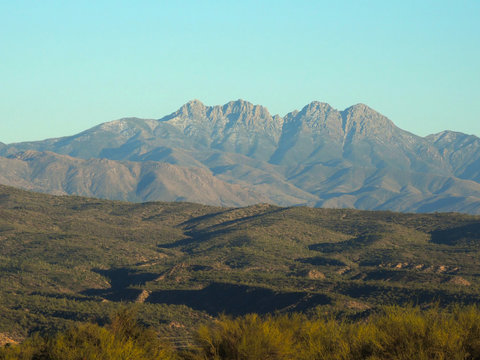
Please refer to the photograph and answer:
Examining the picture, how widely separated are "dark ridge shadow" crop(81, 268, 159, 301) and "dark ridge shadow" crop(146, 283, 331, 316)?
14.9 ft

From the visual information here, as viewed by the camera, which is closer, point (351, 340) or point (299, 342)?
point (351, 340)

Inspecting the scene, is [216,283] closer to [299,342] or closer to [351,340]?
[299,342]

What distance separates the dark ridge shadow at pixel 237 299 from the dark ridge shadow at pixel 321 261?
40.3 m

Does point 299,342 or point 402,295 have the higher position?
point 299,342

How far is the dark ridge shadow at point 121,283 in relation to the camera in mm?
151500

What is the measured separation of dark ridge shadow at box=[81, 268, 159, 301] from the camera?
15150 centimetres

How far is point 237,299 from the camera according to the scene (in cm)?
14038

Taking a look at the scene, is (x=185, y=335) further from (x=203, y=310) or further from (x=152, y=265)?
(x=152, y=265)

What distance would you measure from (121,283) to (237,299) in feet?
125

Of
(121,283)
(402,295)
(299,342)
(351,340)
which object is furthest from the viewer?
(121,283)

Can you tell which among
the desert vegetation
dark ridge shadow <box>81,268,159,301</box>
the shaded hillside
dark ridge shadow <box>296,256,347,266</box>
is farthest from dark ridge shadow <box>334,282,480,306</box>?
the desert vegetation

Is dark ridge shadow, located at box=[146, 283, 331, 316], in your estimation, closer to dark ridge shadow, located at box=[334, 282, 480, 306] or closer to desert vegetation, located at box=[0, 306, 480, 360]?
dark ridge shadow, located at box=[334, 282, 480, 306]

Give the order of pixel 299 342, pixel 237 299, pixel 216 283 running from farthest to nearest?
pixel 216 283 → pixel 237 299 → pixel 299 342

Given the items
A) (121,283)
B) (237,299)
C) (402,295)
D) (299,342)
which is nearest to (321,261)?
(121,283)
